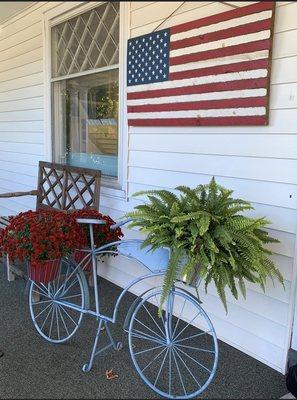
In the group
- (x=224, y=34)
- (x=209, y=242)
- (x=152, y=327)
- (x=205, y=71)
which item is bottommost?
(x=152, y=327)

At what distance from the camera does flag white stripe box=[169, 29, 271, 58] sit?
2201mm

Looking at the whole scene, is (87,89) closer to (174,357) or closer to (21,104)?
(21,104)

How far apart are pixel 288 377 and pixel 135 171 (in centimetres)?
185

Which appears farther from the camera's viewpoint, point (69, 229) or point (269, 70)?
point (69, 229)

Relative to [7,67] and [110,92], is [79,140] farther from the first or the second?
[7,67]

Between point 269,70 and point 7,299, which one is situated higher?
point 269,70

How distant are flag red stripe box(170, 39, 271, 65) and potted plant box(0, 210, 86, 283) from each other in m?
1.31

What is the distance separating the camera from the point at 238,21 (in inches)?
91.1

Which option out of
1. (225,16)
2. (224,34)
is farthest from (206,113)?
(225,16)

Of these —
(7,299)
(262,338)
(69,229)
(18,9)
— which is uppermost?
(18,9)

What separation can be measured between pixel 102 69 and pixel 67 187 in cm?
114

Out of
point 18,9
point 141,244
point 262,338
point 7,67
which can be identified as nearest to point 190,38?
point 141,244

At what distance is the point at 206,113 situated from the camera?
255 cm

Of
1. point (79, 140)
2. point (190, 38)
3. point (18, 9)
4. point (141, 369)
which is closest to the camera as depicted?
point (141, 369)
